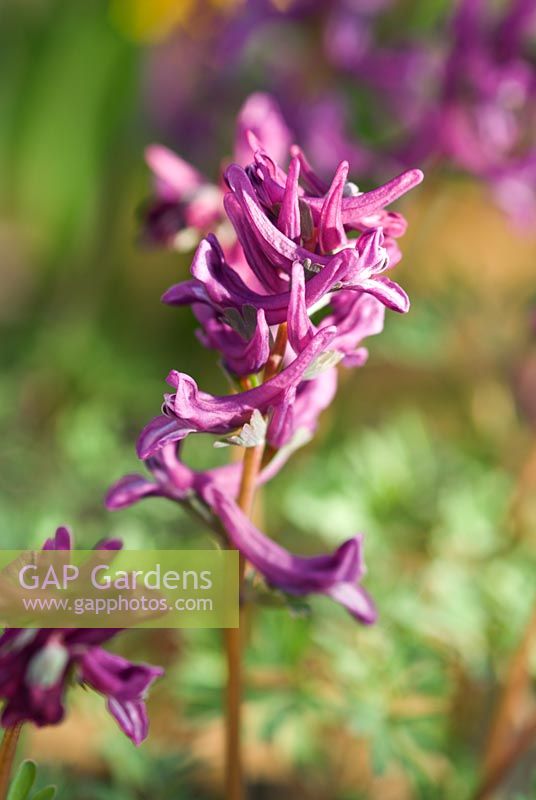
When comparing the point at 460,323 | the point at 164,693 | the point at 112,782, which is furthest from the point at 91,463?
the point at 460,323

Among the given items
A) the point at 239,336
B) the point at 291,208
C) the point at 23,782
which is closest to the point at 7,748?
the point at 23,782

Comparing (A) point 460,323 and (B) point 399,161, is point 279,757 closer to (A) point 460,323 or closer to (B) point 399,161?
(A) point 460,323

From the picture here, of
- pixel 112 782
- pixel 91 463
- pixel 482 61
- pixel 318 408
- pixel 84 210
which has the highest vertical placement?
pixel 84 210

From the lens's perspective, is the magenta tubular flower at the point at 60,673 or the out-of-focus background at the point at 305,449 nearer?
the magenta tubular flower at the point at 60,673

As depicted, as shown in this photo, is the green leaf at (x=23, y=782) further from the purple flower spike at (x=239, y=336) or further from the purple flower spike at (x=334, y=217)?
the purple flower spike at (x=334, y=217)

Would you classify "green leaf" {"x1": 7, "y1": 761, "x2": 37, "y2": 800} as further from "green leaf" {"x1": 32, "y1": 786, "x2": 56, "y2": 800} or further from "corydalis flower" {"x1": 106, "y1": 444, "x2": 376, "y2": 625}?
"corydalis flower" {"x1": 106, "y1": 444, "x2": 376, "y2": 625}

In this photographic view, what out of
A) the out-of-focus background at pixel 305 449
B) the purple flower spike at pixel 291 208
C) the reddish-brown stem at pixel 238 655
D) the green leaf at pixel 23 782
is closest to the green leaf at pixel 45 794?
the green leaf at pixel 23 782

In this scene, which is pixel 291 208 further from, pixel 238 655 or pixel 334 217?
pixel 238 655
